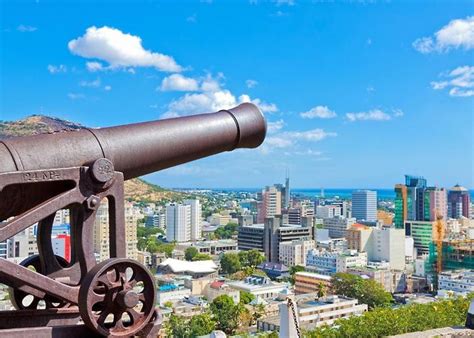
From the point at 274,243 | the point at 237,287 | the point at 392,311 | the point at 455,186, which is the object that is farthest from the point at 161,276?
the point at 455,186

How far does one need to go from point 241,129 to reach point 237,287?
108ft

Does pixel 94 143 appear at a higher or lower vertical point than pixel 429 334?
higher

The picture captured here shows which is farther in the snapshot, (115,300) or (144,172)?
(144,172)

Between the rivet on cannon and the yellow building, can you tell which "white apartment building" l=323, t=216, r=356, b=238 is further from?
the rivet on cannon

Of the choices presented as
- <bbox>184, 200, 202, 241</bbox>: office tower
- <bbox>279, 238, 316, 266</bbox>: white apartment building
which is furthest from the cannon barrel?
<bbox>184, 200, 202, 241</bbox>: office tower

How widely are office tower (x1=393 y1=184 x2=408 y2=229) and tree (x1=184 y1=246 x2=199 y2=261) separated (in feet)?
87.5

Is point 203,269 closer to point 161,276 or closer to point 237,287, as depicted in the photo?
point 161,276

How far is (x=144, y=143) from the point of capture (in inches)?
110

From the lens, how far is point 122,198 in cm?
254

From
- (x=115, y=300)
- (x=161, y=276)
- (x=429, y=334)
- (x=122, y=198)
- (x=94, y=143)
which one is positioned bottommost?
(x=161, y=276)

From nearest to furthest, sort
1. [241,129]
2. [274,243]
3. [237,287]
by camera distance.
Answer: [241,129]
[237,287]
[274,243]

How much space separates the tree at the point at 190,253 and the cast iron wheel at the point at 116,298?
172 feet

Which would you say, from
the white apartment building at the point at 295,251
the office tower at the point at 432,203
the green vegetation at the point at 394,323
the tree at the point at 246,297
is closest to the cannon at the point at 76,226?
the green vegetation at the point at 394,323

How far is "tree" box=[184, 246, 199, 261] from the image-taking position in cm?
5459
